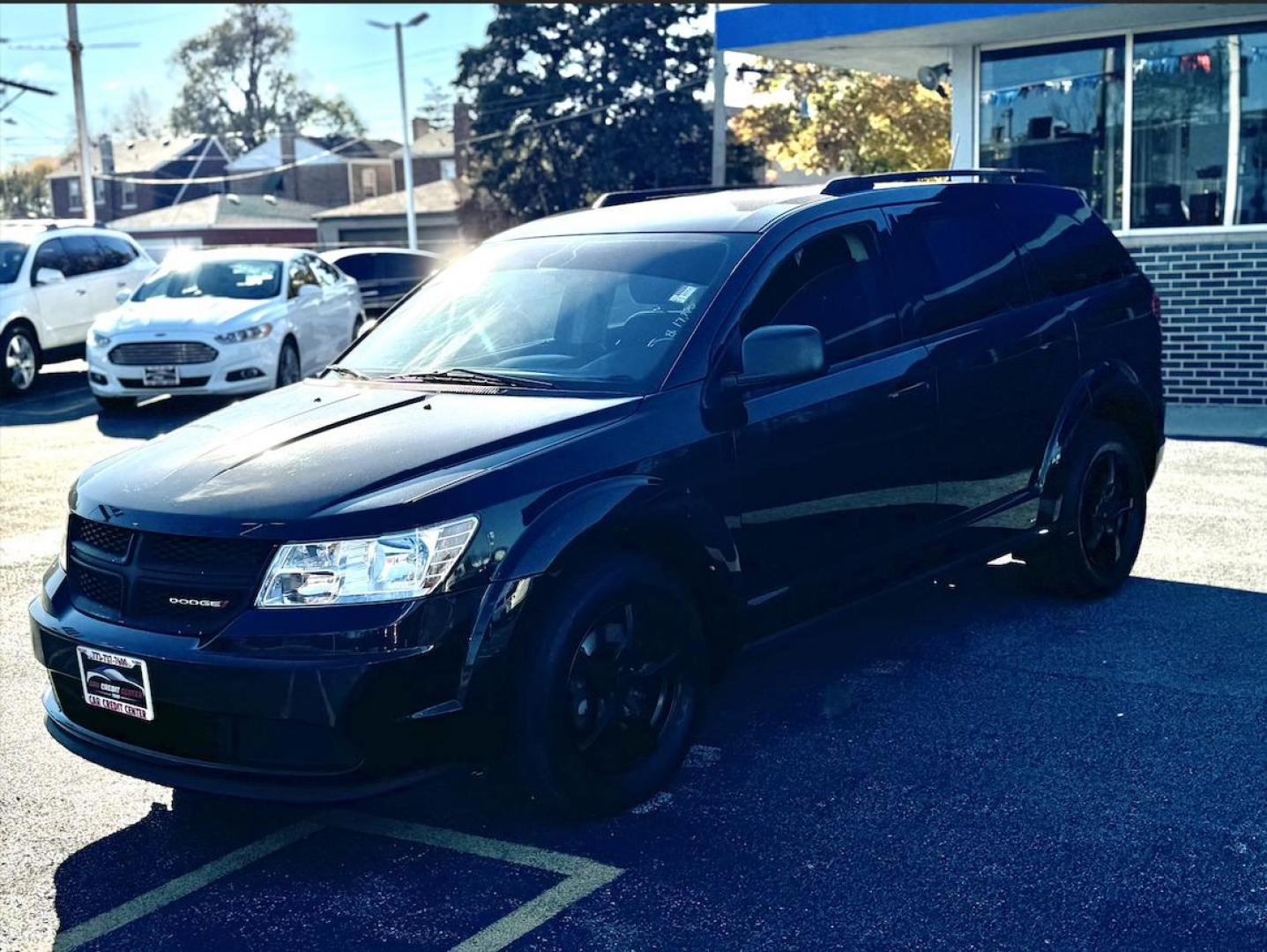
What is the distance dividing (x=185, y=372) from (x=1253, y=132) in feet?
32.9

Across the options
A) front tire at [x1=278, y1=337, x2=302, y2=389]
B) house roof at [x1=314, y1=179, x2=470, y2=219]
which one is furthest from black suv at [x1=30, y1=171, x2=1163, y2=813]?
house roof at [x1=314, y1=179, x2=470, y2=219]

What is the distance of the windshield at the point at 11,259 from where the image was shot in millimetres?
16219

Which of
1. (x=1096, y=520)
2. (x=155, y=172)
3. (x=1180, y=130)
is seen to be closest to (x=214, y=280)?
(x=1180, y=130)

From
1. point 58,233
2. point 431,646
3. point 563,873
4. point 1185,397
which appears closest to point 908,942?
point 563,873

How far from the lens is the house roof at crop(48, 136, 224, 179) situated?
80.6 metres

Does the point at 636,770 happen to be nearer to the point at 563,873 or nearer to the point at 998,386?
the point at 563,873

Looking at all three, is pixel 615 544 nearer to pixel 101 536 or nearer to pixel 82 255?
pixel 101 536

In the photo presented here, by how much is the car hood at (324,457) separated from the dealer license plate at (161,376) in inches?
378

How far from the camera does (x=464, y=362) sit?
17.1 ft

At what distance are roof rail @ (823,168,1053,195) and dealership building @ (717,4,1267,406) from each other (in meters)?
6.35

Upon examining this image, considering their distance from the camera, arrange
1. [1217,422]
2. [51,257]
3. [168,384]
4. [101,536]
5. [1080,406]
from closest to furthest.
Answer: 1. [101,536]
2. [1080,406]
3. [1217,422]
4. [168,384]
5. [51,257]

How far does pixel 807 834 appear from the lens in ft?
14.1

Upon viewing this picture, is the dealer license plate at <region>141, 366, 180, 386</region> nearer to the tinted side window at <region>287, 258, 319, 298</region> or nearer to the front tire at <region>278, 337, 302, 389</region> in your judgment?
the front tire at <region>278, 337, 302, 389</region>

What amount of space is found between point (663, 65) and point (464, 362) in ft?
170
